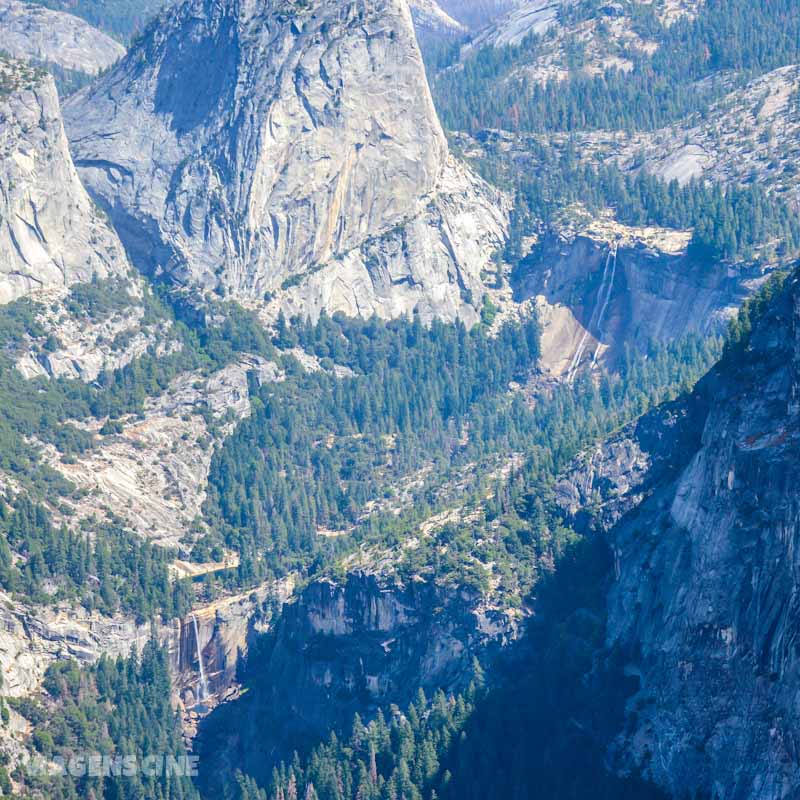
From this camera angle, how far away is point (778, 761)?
563 feet

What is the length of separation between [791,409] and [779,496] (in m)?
6.79

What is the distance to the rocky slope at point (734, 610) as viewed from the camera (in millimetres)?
174125

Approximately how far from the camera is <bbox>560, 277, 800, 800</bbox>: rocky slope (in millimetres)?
174125

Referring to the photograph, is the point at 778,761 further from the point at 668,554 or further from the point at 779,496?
the point at 668,554

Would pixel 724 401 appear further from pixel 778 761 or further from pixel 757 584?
pixel 778 761

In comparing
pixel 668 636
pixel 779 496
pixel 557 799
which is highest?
pixel 779 496

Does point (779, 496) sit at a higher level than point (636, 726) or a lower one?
higher

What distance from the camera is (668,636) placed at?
193500 mm

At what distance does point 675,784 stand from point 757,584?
17443 millimetres

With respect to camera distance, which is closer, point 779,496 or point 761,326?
point 779,496

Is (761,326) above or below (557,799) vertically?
above

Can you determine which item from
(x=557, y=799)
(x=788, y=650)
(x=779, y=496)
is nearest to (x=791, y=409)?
(x=779, y=496)

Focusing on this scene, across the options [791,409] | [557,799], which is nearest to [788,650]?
[791,409]

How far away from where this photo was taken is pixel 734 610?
182 metres
